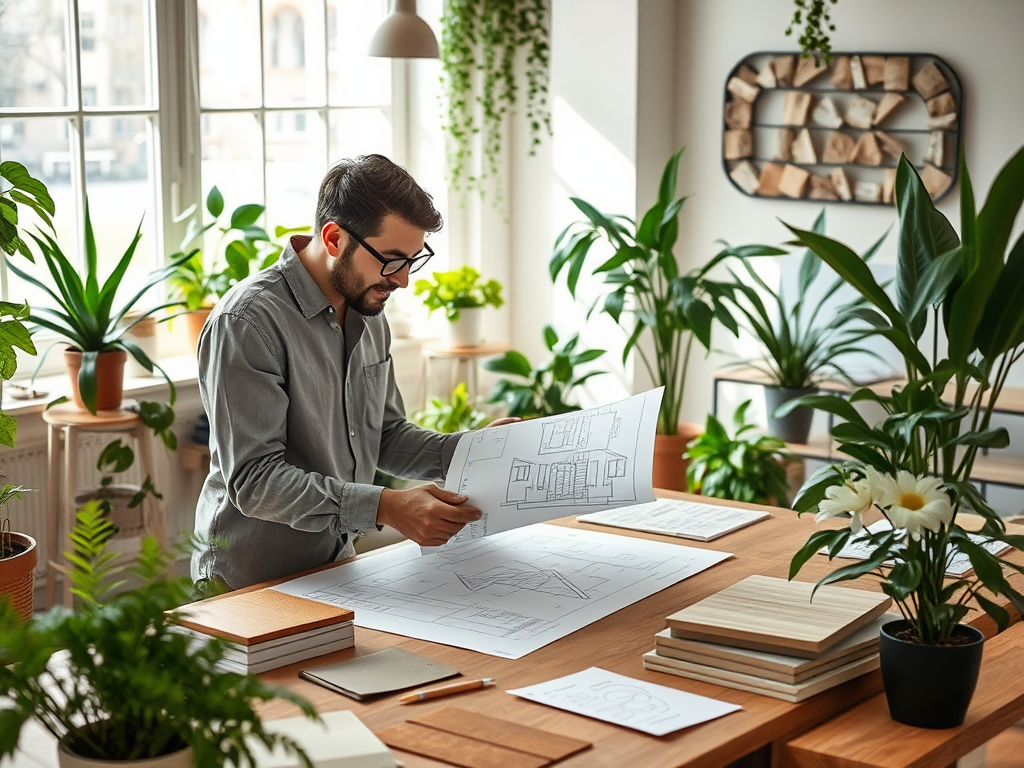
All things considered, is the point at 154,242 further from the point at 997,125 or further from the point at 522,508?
the point at 997,125

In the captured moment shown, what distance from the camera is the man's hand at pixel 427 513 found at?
218 centimetres

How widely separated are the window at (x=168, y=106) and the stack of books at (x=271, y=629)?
2146mm

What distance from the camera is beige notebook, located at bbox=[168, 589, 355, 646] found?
1.78m

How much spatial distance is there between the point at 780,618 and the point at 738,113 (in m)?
3.71

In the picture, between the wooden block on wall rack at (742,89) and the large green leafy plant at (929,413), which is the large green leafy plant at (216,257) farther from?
the large green leafy plant at (929,413)

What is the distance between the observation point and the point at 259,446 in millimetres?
2271

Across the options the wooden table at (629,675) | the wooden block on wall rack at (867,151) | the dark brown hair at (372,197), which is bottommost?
the wooden table at (629,675)

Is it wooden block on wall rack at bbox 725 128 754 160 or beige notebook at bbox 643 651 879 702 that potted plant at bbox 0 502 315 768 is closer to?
beige notebook at bbox 643 651 879 702

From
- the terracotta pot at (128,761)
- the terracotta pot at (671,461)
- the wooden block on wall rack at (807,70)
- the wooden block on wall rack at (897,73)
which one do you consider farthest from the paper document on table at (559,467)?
the wooden block on wall rack at (807,70)

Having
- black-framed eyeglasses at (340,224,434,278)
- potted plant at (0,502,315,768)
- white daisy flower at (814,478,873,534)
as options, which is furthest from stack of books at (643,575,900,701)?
black-framed eyeglasses at (340,224,434,278)

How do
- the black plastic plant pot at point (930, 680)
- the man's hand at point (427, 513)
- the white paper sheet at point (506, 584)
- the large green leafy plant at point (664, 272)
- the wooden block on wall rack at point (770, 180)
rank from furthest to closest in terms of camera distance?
1. the wooden block on wall rack at point (770, 180)
2. the large green leafy plant at point (664, 272)
3. the man's hand at point (427, 513)
4. the white paper sheet at point (506, 584)
5. the black plastic plant pot at point (930, 680)

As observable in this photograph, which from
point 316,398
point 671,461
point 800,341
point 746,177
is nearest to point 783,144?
point 746,177

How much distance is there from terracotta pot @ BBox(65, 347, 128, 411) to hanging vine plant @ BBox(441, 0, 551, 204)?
193cm

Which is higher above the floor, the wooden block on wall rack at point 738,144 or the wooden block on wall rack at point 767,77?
the wooden block on wall rack at point 767,77
